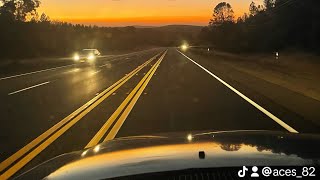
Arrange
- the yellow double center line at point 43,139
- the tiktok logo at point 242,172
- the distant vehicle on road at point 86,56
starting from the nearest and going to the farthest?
the tiktok logo at point 242,172 < the yellow double center line at point 43,139 < the distant vehicle on road at point 86,56

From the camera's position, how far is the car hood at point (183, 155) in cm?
340

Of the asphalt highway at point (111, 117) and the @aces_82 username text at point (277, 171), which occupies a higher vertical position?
the @aces_82 username text at point (277, 171)

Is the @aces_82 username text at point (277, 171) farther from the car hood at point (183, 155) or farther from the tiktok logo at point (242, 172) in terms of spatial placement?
the car hood at point (183, 155)

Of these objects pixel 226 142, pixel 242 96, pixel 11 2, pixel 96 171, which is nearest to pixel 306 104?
pixel 242 96

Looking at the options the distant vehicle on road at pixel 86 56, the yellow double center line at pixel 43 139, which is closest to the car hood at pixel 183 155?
the yellow double center line at pixel 43 139

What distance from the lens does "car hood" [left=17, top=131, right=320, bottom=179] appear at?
11.2 feet

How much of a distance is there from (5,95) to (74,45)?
4609 inches

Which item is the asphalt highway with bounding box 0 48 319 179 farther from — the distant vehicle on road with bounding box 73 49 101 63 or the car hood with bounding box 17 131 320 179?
the distant vehicle on road with bounding box 73 49 101 63

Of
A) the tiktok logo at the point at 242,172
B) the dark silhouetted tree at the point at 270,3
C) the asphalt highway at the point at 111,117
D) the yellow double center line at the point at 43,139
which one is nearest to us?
the tiktok logo at the point at 242,172

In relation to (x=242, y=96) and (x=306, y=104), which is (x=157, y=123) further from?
(x=242, y=96)

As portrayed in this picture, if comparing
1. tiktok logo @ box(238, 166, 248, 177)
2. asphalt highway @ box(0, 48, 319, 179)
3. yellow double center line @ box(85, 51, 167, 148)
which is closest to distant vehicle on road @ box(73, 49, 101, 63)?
asphalt highway @ box(0, 48, 319, 179)

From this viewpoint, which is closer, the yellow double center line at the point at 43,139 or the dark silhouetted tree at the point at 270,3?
the yellow double center line at the point at 43,139

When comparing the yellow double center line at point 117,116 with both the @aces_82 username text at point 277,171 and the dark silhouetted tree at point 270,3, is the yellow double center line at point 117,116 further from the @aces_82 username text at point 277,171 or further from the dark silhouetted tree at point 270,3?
the dark silhouetted tree at point 270,3

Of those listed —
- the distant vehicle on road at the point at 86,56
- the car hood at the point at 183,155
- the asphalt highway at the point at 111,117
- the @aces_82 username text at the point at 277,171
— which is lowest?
the distant vehicle on road at the point at 86,56
